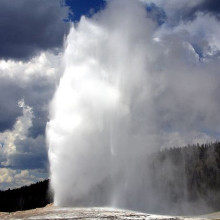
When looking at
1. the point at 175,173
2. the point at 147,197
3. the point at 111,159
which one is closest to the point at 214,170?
the point at 175,173

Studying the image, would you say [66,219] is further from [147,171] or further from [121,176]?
[147,171]

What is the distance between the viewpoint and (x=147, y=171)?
56156mm

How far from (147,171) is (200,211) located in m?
12.1

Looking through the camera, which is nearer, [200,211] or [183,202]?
[200,211]

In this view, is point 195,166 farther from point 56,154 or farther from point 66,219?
point 66,219

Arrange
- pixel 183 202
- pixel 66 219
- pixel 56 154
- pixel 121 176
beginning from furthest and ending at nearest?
pixel 183 202 < pixel 121 176 < pixel 56 154 < pixel 66 219

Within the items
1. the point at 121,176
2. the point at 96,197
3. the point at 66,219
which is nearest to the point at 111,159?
the point at 121,176

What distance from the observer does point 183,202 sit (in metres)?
63.2

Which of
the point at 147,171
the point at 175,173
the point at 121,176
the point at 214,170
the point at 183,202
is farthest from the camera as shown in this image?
the point at 214,170

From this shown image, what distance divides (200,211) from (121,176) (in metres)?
19.1

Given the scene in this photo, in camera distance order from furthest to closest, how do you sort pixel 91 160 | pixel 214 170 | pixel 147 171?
pixel 214 170 < pixel 147 171 < pixel 91 160

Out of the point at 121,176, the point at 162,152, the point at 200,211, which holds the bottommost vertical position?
the point at 200,211

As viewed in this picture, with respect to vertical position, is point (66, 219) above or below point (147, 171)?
below

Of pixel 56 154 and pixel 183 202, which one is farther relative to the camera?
pixel 183 202
